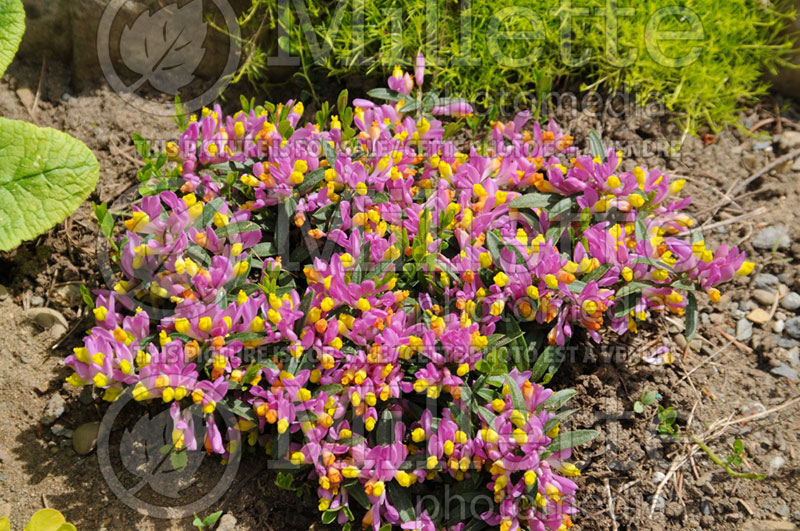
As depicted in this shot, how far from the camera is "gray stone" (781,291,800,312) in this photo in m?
2.65

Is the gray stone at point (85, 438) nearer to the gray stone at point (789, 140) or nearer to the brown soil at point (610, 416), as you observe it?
the brown soil at point (610, 416)

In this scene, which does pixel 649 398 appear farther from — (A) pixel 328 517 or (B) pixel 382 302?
(A) pixel 328 517

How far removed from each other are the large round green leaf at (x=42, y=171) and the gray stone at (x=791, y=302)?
2715mm

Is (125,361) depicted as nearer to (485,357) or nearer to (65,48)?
(485,357)

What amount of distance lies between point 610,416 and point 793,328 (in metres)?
0.89

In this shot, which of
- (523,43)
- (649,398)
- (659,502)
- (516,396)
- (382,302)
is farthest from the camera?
(523,43)

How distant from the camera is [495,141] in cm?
265

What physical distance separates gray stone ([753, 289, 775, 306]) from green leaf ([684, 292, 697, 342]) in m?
0.64

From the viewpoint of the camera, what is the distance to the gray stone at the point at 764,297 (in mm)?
2684

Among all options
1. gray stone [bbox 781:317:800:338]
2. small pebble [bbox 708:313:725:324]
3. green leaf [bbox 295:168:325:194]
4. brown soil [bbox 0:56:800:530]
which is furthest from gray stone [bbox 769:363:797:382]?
green leaf [bbox 295:168:325:194]

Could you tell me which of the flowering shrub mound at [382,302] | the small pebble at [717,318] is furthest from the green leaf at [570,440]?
the small pebble at [717,318]

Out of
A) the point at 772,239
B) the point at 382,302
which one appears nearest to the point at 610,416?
the point at 382,302

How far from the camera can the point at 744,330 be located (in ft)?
8.59

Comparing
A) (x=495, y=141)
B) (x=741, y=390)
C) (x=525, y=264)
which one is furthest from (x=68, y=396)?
(x=741, y=390)
